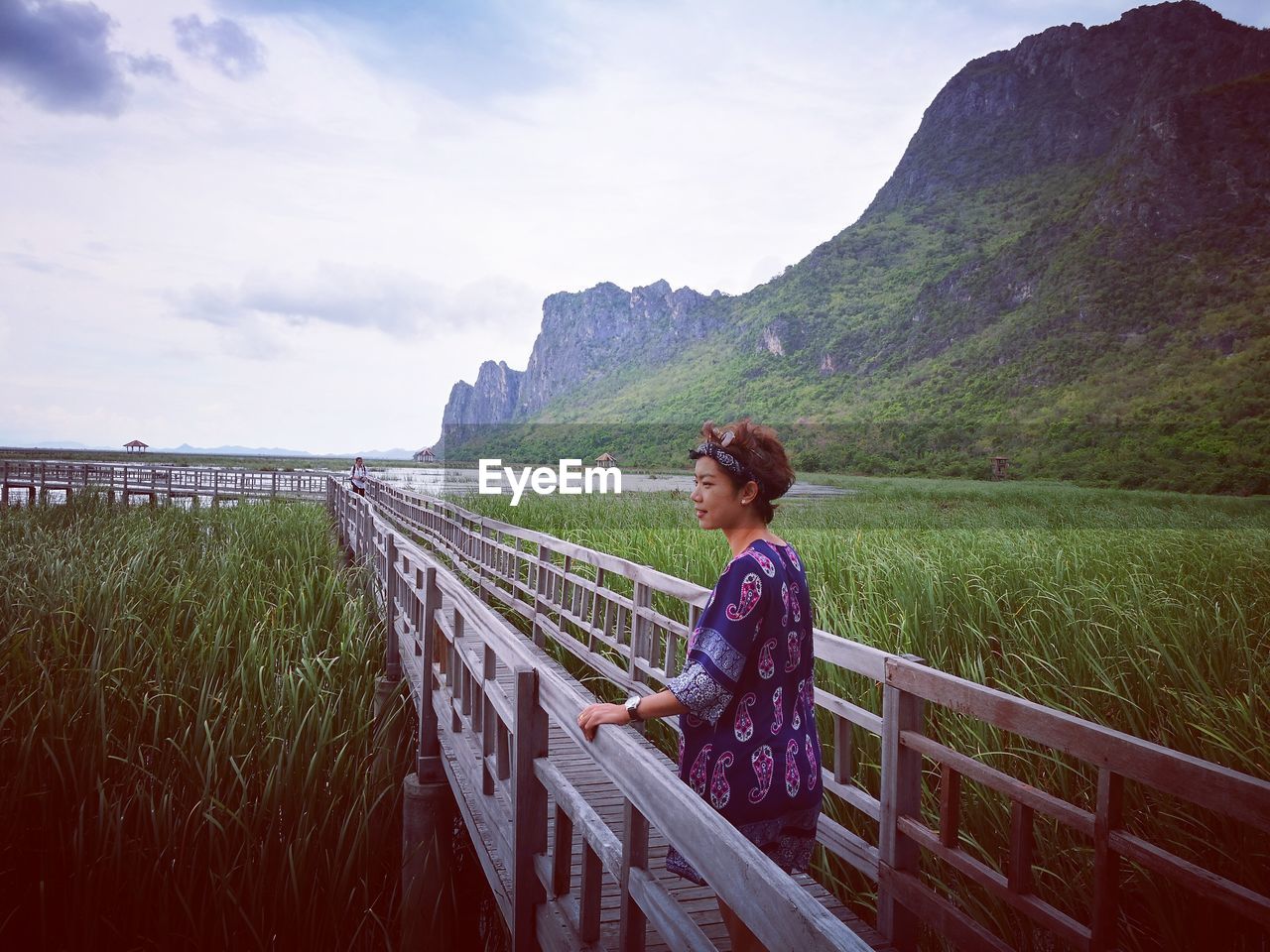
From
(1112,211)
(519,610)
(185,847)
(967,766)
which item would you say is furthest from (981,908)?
(1112,211)

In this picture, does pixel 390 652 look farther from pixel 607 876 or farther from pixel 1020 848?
pixel 1020 848

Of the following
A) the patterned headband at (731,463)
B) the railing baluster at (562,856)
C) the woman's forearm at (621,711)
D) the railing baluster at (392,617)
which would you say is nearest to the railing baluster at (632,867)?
the woman's forearm at (621,711)

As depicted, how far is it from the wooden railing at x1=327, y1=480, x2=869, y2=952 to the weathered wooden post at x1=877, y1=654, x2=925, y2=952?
764 mm

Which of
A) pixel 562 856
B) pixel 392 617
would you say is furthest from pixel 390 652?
pixel 562 856

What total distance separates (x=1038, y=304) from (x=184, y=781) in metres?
70.3

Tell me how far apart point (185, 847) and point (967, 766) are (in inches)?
107

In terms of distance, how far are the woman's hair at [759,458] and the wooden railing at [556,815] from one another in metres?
0.66

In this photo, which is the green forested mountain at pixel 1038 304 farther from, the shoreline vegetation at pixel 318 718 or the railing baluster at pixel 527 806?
the railing baluster at pixel 527 806

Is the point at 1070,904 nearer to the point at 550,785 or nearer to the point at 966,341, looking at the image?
the point at 550,785

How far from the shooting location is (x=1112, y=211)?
64812mm

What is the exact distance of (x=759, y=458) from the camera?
1.90 m

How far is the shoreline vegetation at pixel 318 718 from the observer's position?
2584 mm

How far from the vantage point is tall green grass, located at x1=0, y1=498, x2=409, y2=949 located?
2568 mm

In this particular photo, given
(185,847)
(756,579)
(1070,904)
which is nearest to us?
(756,579)
